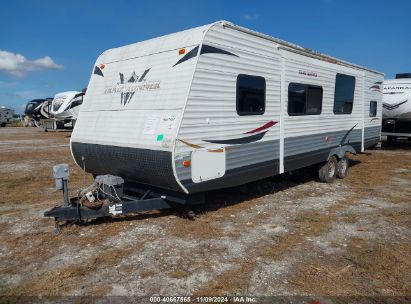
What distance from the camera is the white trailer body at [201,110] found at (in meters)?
5.62

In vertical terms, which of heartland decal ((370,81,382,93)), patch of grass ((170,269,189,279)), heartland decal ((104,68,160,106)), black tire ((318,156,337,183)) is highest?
heartland decal ((370,81,382,93))

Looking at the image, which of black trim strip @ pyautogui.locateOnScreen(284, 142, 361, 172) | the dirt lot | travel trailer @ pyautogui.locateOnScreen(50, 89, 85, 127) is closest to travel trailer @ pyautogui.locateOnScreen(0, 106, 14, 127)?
travel trailer @ pyautogui.locateOnScreen(50, 89, 85, 127)

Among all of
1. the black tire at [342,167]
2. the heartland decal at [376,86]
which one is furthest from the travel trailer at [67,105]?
the black tire at [342,167]

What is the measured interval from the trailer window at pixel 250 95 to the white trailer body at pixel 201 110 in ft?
0.06

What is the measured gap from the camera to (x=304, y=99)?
8039 mm

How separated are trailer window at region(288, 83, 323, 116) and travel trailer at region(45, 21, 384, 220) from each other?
0.08ft

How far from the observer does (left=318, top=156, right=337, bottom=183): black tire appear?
925cm

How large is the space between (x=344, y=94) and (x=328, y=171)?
2.10 metres

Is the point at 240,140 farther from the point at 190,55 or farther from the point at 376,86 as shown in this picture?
the point at 376,86

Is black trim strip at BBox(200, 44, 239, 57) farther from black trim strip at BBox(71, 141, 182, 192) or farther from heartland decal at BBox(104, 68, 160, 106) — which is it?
black trim strip at BBox(71, 141, 182, 192)

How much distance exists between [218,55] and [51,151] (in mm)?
12689

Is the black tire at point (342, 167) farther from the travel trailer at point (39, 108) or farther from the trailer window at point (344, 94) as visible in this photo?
the travel trailer at point (39, 108)

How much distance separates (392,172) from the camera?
36.0 feet

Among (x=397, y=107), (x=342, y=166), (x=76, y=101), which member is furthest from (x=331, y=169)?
(x=76, y=101)
